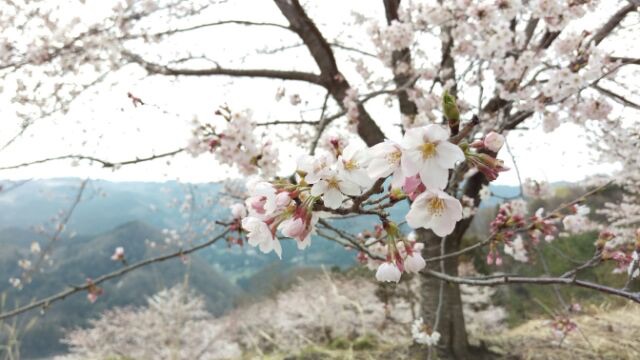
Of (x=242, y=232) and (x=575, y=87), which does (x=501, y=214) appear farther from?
(x=575, y=87)

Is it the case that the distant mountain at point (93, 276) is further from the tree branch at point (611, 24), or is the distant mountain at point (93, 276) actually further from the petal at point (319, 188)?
the petal at point (319, 188)

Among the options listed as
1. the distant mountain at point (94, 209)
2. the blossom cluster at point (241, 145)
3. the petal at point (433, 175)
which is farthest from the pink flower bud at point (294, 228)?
the distant mountain at point (94, 209)

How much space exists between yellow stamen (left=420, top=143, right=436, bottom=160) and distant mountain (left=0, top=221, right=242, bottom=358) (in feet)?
75.0

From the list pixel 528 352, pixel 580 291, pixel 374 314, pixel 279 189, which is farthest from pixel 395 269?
pixel 580 291

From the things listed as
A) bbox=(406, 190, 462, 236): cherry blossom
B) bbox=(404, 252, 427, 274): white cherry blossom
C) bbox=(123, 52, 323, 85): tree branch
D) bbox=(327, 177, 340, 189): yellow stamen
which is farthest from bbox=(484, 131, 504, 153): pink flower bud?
bbox=(123, 52, 323, 85): tree branch

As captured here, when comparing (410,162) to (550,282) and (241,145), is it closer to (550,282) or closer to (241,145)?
(550,282)

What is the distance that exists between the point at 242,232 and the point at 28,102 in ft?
9.25

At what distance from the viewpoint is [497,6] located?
2930mm

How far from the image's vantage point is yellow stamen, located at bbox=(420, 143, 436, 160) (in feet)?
1.92

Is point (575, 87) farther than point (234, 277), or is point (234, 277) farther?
point (234, 277)

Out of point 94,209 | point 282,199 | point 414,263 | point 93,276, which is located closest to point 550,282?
point 414,263

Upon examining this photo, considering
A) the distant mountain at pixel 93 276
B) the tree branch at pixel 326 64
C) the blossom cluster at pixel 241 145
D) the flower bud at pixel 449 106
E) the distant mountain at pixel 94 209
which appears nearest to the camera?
the flower bud at pixel 449 106

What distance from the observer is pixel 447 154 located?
0.59 m

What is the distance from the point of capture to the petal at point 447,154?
578mm
